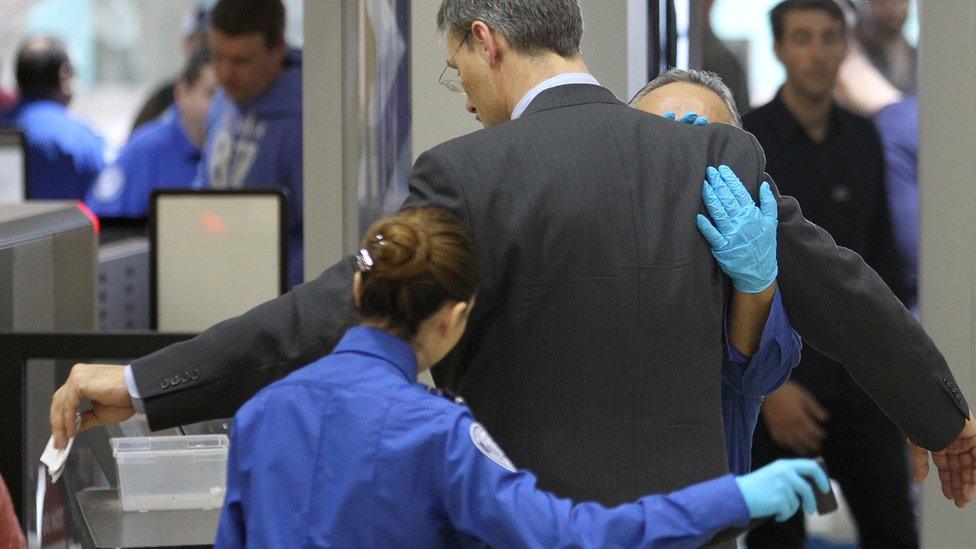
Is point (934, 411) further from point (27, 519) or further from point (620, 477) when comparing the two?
point (27, 519)

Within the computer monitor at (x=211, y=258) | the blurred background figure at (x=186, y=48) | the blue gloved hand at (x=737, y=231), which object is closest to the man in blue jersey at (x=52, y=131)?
the blurred background figure at (x=186, y=48)

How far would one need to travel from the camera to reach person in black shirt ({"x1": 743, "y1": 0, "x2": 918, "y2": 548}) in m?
3.19

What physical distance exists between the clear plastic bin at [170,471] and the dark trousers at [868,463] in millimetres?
1336

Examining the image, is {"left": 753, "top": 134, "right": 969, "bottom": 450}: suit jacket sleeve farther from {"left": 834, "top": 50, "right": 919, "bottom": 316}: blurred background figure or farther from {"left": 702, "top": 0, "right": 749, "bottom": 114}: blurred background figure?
{"left": 702, "top": 0, "right": 749, "bottom": 114}: blurred background figure

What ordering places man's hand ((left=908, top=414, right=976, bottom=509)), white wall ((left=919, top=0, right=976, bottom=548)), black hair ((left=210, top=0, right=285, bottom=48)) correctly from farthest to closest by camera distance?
1. black hair ((left=210, top=0, right=285, bottom=48))
2. white wall ((left=919, top=0, right=976, bottom=548))
3. man's hand ((left=908, top=414, right=976, bottom=509))

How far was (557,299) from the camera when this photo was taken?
5.31 ft

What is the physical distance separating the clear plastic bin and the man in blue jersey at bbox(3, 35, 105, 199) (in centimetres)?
480

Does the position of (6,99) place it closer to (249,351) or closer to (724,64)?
(724,64)

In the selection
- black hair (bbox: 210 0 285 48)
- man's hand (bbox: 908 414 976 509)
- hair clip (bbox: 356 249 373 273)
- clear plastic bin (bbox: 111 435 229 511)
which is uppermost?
black hair (bbox: 210 0 285 48)

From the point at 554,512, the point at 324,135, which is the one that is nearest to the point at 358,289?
the point at 554,512

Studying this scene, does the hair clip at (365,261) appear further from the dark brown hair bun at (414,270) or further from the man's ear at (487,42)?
the man's ear at (487,42)

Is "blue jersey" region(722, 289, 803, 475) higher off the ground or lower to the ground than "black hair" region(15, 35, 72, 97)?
lower

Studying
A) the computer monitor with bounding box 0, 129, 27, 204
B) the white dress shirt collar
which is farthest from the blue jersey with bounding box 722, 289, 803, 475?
the computer monitor with bounding box 0, 129, 27, 204

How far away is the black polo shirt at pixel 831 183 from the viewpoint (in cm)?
318
